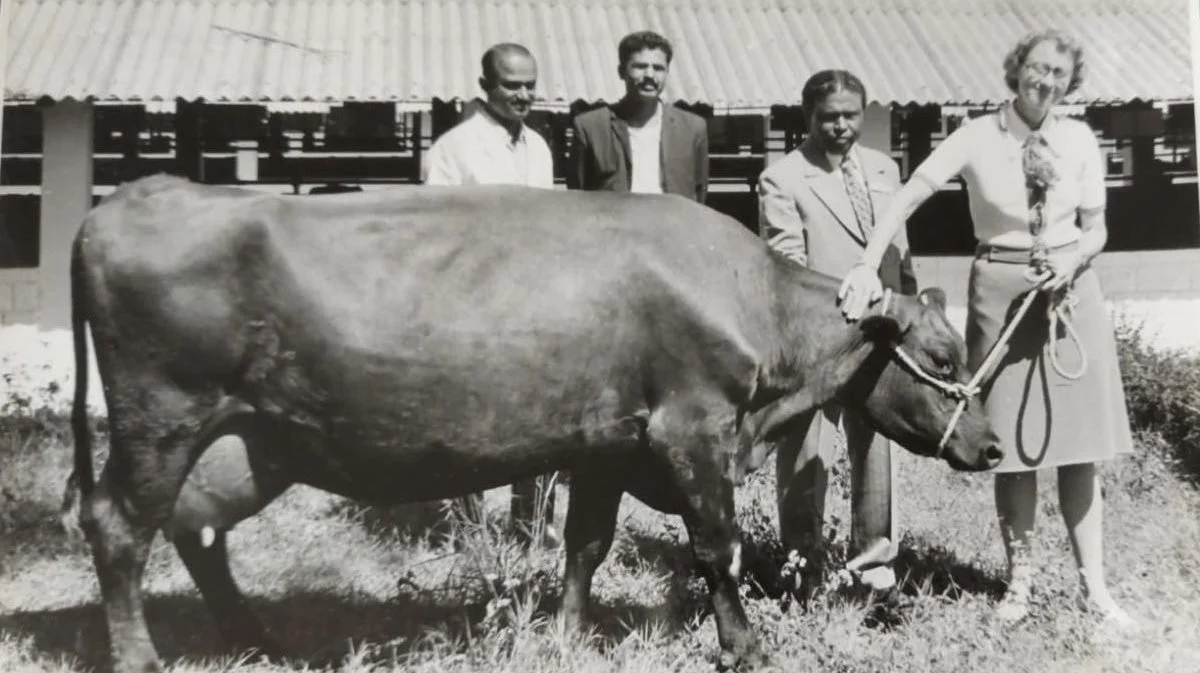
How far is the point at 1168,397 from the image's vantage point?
559cm

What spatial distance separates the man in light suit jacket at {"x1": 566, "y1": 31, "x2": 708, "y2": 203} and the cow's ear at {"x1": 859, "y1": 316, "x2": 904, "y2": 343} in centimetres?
128

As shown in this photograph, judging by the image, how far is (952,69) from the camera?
27.4 ft

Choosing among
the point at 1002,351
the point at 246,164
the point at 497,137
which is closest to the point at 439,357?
the point at 497,137

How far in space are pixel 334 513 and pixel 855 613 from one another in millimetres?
2516

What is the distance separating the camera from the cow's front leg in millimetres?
3938

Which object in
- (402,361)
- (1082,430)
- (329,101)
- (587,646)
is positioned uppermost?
(329,101)

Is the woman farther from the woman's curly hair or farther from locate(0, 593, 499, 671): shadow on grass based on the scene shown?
locate(0, 593, 499, 671): shadow on grass

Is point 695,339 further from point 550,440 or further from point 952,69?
point 952,69

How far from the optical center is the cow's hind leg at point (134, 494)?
3301 millimetres

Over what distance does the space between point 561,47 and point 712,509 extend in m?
5.67

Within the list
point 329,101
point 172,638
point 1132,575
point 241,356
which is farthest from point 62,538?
point 1132,575

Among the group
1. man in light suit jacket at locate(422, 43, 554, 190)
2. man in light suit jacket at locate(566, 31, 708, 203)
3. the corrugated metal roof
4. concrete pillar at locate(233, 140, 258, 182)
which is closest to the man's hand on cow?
man in light suit jacket at locate(566, 31, 708, 203)

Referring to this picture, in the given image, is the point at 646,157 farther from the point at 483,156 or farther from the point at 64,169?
the point at 64,169

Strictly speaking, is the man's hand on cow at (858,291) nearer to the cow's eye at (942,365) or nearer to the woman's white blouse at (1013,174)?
Result: the cow's eye at (942,365)
